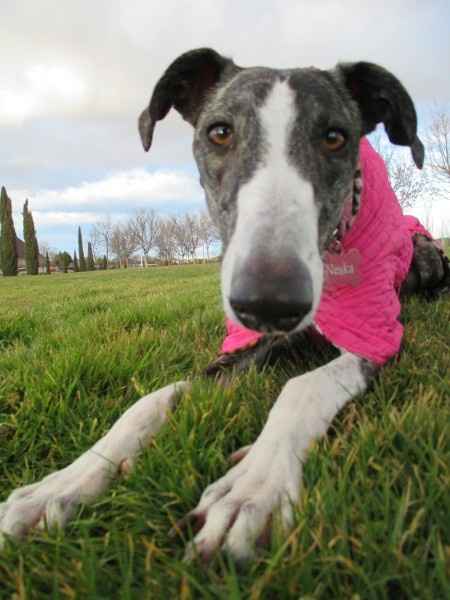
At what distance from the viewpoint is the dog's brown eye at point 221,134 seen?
2.40 metres

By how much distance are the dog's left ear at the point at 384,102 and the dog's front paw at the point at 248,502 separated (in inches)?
87.9

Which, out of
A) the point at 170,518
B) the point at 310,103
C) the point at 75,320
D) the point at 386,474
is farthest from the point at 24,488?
the point at 75,320

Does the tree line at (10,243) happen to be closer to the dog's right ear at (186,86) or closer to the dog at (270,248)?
the dog's right ear at (186,86)

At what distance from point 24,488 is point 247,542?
0.88 meters

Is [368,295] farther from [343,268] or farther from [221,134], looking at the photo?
[221,134]

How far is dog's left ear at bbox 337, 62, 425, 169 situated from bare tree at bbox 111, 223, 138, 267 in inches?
3701

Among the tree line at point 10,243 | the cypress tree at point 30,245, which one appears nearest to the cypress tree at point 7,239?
the tree line at point 10,243

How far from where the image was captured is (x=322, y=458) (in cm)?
154

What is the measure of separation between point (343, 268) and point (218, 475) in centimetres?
162

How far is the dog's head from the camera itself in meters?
1.64

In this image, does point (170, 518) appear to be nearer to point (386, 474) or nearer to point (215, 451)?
point (215, 451)

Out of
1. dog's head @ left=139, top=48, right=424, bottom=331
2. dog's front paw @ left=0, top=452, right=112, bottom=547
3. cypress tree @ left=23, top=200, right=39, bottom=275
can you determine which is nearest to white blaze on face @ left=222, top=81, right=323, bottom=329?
dog's head @ left=139, top=48, right=424, bottom=331

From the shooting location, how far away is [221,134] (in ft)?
7.97

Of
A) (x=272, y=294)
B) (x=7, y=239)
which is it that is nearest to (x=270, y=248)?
(x=272, y=294)
